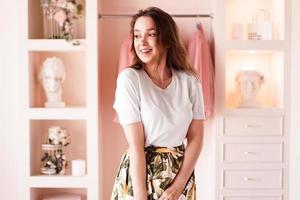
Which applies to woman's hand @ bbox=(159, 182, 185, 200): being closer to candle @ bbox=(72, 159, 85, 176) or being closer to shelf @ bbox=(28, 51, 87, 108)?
candle @ bbox=(72, 159, 85, 176)

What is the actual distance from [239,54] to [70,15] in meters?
1.20

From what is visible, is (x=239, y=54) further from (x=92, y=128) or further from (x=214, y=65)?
(x=92, y=128)

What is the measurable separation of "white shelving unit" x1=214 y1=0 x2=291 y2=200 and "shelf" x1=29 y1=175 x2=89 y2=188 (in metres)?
0.91

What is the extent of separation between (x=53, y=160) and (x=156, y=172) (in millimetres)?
1534

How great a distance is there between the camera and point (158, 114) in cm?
160

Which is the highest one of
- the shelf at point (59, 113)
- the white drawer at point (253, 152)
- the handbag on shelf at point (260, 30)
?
the handbag on shelf at point (260, 30)

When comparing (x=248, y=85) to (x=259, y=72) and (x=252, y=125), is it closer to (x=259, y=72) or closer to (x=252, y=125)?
(x=259, y=72)

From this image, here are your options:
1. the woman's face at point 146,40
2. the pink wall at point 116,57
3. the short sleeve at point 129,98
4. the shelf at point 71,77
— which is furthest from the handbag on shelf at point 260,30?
the short sleeve at point 129,98

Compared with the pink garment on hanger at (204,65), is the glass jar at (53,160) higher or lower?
lower

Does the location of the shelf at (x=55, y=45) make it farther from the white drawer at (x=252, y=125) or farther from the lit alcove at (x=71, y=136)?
Answer: the white drawer at (x=252, y=125)

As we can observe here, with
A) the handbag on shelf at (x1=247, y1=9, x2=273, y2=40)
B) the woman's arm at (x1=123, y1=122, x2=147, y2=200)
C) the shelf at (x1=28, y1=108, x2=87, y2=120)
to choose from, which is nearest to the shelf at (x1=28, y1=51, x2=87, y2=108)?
the shelf at (x1=28, y1=108, x2=87, y2=120)

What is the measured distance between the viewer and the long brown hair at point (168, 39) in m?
1.66

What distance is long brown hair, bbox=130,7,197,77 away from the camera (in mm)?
1655

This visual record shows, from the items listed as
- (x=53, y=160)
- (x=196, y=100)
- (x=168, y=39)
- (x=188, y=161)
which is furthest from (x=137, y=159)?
(x=53, y=160)
